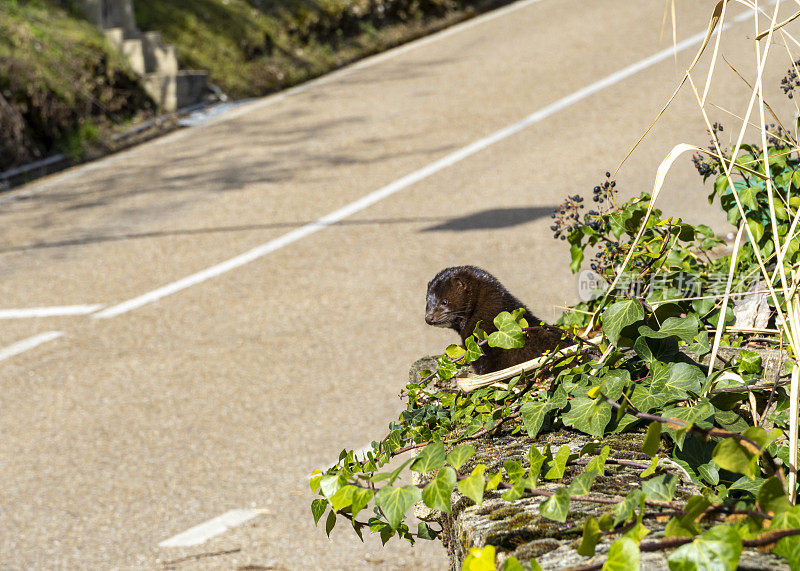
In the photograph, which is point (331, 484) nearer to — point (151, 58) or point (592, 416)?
point (592, 416)

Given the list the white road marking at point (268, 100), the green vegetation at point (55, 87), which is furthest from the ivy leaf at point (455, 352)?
the green vegetation at point (55, 87)

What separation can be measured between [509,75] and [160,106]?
5.38 metres

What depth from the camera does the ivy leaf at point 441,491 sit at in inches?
62.9

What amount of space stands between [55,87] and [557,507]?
466 inches

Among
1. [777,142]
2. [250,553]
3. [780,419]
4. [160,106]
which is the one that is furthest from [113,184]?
[780,419]

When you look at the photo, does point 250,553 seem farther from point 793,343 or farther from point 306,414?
point 793,343

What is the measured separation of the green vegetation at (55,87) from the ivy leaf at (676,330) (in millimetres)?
10677

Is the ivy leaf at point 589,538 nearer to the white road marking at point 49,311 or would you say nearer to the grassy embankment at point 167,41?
the white road marking at point 49,311

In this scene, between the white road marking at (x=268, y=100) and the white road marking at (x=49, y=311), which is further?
the white road marking at (x=268, y=100)

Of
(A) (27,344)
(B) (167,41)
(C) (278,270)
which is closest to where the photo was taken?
(A) (27,344)

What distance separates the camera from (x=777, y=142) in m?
3.00

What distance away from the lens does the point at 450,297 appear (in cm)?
296

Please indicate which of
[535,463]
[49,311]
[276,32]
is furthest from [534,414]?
[276,32]

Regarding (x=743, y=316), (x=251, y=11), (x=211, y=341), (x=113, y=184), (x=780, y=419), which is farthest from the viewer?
(x=251, y=11)
